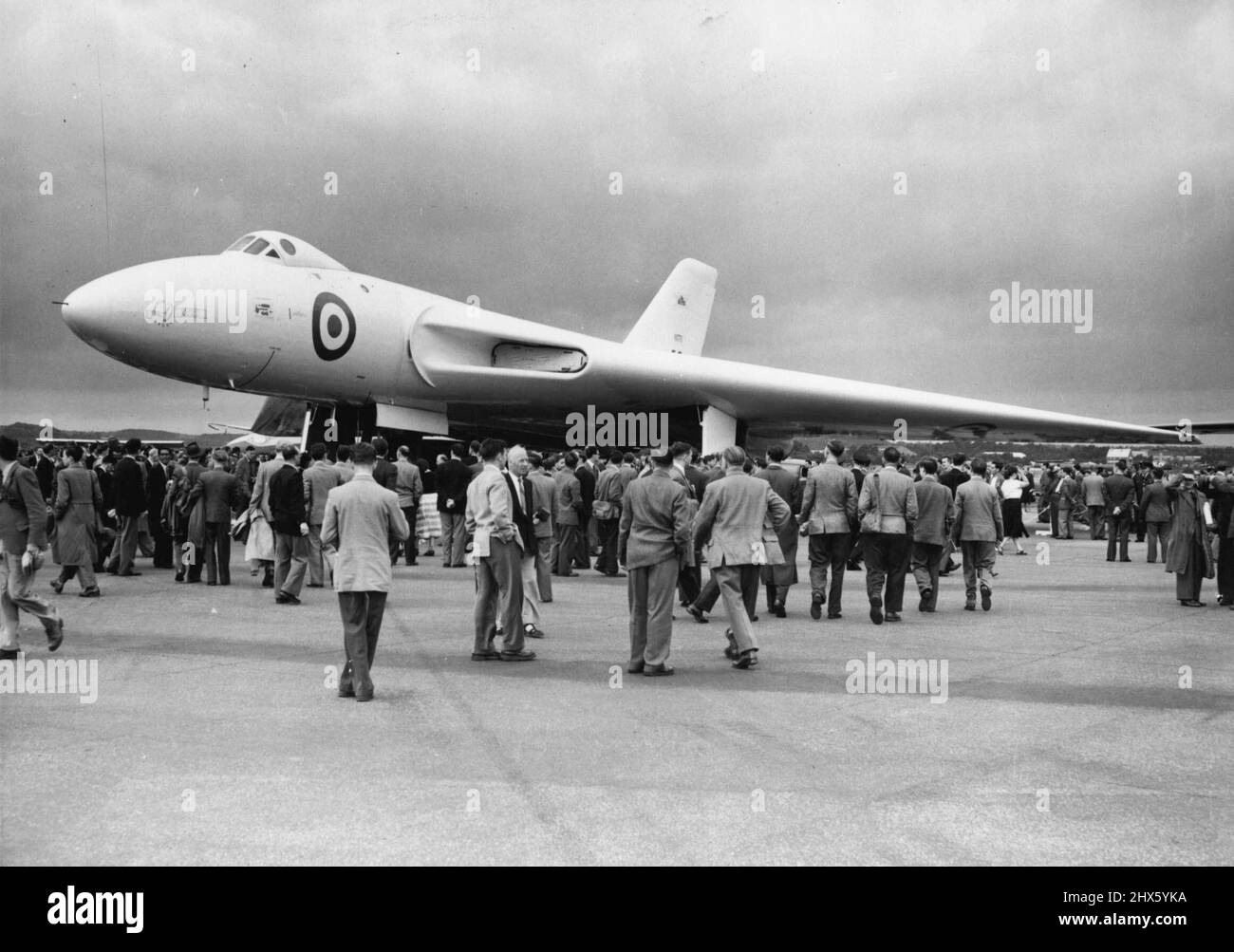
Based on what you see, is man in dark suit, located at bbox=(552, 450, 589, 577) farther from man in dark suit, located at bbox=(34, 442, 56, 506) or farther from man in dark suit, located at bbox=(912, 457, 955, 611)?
man in dark suit, located at bbox=(34, 442, 56, 506)

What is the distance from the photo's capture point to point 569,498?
572 inches

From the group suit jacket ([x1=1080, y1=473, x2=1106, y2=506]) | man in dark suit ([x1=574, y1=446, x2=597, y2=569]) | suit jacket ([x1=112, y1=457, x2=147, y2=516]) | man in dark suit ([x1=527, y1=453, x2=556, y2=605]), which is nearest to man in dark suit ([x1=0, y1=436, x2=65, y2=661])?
man in dark suit ([x1=527, y1=453, x2=556, y2=605])

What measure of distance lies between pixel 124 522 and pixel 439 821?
37.7 feet

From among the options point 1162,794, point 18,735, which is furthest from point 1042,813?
point 18,735

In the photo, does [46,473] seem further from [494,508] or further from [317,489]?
[494,508]

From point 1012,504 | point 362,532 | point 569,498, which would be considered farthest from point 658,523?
point 1012,504

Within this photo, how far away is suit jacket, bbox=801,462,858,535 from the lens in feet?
35.7

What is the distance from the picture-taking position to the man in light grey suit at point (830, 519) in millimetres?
10906

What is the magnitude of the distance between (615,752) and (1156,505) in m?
15.5

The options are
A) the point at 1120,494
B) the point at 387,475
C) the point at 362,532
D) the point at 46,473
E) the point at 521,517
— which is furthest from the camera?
the point at 1120,494

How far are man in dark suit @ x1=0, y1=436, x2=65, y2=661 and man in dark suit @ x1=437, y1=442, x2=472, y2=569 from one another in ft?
24.9

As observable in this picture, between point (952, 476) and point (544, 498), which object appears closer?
point (544, 498)

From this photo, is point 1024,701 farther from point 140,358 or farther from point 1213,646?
point 140,358

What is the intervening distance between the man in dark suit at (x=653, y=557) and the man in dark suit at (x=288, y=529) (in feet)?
16.5
